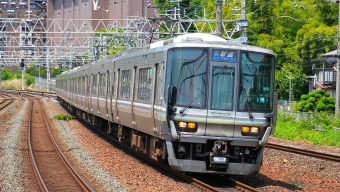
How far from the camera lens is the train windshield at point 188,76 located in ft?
37.1

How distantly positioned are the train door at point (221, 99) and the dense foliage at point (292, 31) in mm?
33174

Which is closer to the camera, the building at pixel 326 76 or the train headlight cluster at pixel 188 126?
the train headlight cluster at pixel 188 126

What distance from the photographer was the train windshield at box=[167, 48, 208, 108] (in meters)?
11.3

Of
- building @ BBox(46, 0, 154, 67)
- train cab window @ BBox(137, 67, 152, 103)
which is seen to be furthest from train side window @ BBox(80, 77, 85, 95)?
building @ BBox(46, 0, 154, 67)

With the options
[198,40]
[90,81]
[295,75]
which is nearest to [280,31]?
[295,75]

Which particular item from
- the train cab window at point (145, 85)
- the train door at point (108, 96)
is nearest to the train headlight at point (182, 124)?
the train cab window at point (145, 85)

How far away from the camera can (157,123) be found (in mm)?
12070

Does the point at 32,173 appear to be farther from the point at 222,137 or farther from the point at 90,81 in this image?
the point at 90,81

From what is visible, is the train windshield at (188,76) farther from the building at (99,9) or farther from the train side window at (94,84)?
the building at (99,9)

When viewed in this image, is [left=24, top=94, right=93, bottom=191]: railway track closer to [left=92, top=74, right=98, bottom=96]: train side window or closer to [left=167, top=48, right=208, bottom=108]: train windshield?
[left=92, top=74, right=98, bottom=96]: train side window

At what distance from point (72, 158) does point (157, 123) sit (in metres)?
3.90

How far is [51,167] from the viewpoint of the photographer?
13.7 metres

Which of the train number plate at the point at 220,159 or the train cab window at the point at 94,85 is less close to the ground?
the train cab window at the point at 94,85

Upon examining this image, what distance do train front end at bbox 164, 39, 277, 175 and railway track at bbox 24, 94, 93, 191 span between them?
1.84 metres
